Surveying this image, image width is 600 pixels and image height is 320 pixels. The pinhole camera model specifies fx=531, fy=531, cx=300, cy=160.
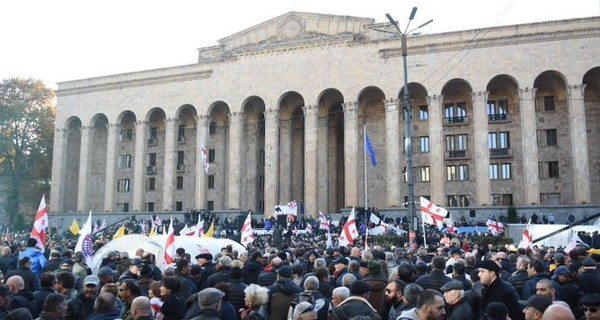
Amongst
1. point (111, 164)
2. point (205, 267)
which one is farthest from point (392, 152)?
point (205, 267)

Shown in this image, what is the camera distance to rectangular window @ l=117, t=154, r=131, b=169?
178ft

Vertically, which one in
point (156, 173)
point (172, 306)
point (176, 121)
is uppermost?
point (176, 121)

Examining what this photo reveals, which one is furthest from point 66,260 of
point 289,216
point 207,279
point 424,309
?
point 289,216

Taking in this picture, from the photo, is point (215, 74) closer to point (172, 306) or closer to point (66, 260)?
point (66, 260)

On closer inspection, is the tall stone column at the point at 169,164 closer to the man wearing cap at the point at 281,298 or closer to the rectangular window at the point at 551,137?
the rectangular window at the point at 551,137

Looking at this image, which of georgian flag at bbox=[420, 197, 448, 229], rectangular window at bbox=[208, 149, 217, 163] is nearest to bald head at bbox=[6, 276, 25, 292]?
georgian flag at bbox=[420, 197, 448, 229]

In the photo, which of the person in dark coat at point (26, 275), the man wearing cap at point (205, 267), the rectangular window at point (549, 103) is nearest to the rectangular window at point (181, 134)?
the rectangular window at point (549, 103)

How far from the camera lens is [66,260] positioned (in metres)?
9.99

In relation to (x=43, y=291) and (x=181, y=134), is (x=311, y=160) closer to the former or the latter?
(x=181, y=134)

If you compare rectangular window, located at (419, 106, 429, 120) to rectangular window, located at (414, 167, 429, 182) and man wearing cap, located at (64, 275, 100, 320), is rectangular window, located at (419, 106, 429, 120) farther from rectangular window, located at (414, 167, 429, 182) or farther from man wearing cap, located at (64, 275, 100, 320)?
man wearing cap, located at (64, 275, 100, 320)

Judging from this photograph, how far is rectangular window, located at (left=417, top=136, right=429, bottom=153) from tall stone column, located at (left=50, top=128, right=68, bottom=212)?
3530cm

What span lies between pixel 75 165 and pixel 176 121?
46.1 feet

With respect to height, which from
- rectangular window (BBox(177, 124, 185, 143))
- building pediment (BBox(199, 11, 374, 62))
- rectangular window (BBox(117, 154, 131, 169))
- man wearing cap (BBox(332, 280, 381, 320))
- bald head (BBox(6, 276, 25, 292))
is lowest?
man wearing cap (BBox(332, 280, 381, 320))

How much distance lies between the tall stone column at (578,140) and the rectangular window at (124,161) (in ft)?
133
